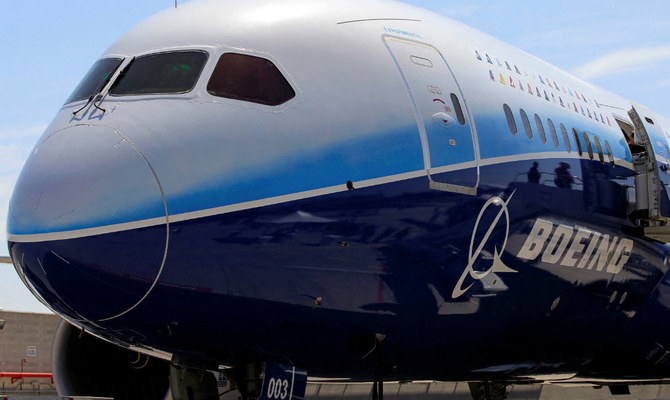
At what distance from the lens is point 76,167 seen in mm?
5938

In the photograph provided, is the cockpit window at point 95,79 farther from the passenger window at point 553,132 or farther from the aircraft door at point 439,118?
the passenger window at point 553,132

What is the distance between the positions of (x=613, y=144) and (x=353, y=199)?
424cm

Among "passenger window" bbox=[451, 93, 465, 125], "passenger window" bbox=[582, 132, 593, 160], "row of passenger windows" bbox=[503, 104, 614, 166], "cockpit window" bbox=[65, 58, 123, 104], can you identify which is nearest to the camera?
"cockpit window" bbox=[65, 58, 123, 104]

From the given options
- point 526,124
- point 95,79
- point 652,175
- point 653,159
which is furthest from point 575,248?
point 95,79

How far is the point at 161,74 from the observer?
662 cm

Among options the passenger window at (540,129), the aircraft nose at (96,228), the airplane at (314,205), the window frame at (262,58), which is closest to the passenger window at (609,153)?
the airplane at (314,205)

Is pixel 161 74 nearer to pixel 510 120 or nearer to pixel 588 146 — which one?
pixel 510 120

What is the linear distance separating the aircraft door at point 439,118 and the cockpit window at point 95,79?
210 centimetres

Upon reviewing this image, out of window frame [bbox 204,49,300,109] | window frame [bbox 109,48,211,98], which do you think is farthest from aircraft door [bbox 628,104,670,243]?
window frame [bbox 109,48,211,98]

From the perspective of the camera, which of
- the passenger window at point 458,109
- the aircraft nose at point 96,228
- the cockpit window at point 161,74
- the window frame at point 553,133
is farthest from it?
the window frame at point 553,133

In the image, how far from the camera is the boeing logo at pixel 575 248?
7.82 metres

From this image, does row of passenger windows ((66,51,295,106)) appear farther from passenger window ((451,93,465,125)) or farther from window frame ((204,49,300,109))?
passenger window ((451,93,465,125))

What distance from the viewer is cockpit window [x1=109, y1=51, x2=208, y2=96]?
650 cm

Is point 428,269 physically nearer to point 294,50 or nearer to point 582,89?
point 294,50
